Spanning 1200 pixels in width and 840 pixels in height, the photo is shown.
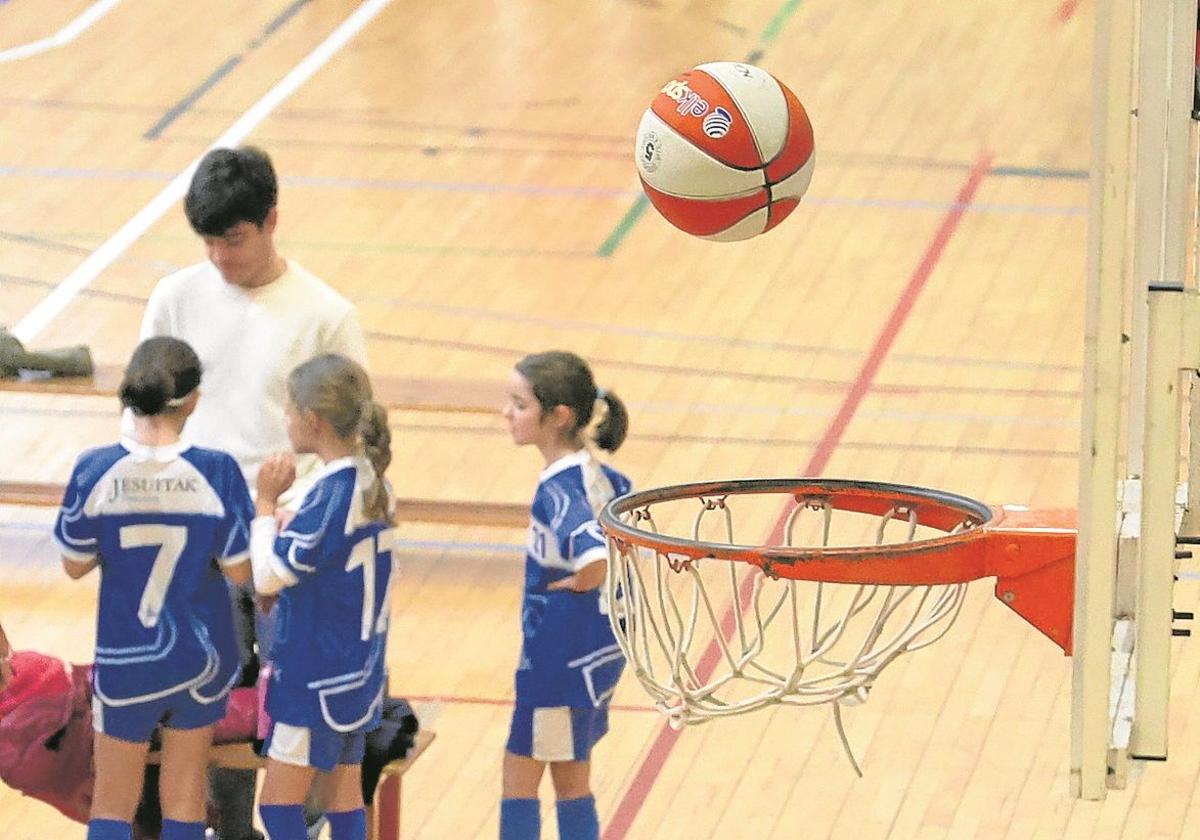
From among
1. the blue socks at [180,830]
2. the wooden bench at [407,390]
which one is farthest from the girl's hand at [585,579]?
the wooden bench at [407,390]

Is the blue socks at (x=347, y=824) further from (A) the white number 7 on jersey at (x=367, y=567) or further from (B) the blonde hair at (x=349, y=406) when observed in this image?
(B) the blonde hair at (x=349, y=406)

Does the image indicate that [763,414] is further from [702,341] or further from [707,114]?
[707,114]

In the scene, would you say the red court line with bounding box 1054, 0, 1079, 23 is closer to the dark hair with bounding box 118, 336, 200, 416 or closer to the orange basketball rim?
the dark hair with bounding box 118, 336, 200, 416

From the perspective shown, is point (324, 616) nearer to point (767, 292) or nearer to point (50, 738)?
point (50, 738)

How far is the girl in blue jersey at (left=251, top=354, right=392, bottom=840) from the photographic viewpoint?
5.30 meters

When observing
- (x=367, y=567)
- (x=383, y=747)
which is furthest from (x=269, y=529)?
(x=383, y=747)

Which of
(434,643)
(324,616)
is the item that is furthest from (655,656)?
(324,616)

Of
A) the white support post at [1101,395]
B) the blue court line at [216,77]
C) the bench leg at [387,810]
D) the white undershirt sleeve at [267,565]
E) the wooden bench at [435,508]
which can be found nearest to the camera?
the white support post at [1101,395]

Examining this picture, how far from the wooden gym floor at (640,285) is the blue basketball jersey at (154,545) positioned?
0.97m

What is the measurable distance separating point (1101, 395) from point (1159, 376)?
0.17 metres

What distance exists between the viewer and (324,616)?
17.5 feet

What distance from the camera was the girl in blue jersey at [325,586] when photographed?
530cm

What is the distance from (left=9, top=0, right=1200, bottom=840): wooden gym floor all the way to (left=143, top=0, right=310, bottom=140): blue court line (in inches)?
1.1

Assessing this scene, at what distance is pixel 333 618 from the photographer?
534 centimetres
